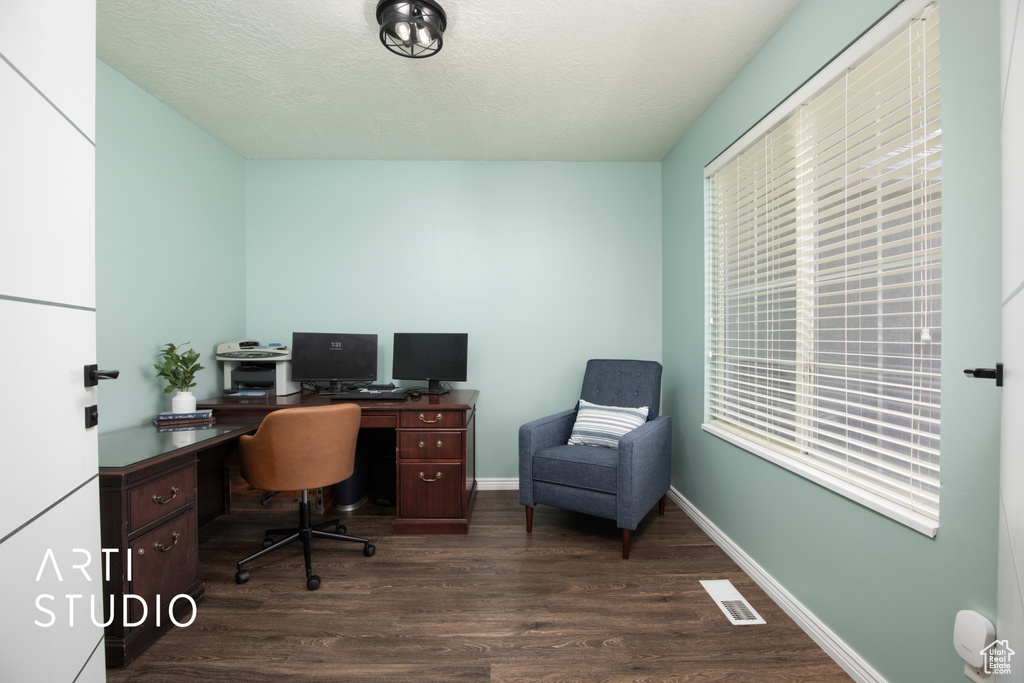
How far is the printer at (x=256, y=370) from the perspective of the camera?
306cm

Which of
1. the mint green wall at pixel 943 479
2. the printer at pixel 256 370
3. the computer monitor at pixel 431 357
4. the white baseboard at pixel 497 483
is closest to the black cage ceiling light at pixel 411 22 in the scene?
the mint green wall at pixel 943 479

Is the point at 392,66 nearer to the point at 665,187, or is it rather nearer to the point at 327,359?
the point at 327,359

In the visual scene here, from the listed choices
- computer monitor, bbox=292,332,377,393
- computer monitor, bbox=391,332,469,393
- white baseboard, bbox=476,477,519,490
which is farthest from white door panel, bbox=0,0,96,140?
white baseboard, bbox=476,477,519,490

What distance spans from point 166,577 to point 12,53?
74.8 inches

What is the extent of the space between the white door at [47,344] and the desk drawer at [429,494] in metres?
1.67

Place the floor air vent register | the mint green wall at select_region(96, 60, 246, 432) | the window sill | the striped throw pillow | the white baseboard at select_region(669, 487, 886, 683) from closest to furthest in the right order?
the window sill < the white baseboard at select_region(669, 487, 886, 683) < the floor air vent register < the mint green wall at select_region(96, 60, 246, 432) < the striped throw pillow

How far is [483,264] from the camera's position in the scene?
3.58m

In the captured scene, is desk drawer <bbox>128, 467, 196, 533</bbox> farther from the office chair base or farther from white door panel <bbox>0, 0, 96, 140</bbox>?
white door panel <bbox>0, 0, 96, 140</bbox>

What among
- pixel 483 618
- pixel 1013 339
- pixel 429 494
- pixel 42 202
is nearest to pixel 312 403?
pixel 429 494

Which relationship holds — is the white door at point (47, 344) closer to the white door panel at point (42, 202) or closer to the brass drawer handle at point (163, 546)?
the white door panel at point (42, 202)

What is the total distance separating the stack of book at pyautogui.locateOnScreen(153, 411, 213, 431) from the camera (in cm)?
236

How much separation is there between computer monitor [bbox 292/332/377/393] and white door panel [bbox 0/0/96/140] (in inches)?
86.3

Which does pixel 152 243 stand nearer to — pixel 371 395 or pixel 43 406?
pixel 371 395

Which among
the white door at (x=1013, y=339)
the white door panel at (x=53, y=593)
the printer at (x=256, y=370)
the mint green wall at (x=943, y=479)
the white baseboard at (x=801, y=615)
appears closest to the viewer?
the white door at (x=1013, y=339)
